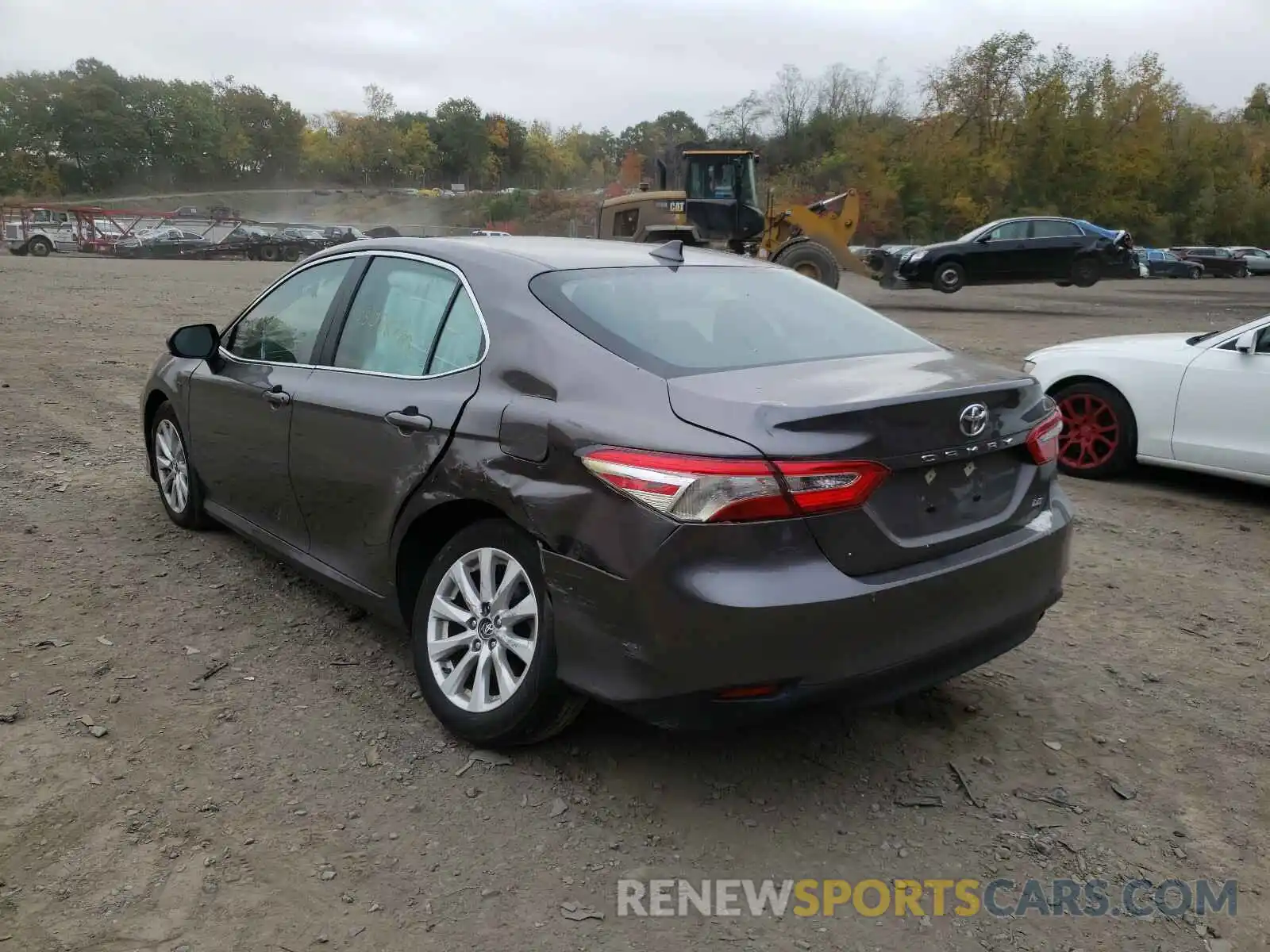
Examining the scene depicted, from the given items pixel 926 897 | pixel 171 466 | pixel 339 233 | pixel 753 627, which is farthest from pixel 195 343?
pixel 339 233

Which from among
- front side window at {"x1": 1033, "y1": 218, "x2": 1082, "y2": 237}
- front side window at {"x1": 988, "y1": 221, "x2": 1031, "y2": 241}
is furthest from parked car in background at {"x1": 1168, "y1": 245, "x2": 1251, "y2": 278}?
front side window at {"x1": 988, "y1": 221, "x2": 1031, "y2": 241}

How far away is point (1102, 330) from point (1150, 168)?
162 feet

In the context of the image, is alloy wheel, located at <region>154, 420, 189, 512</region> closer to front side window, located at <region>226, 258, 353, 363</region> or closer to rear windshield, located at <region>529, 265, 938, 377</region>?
front side window, located at <region>226, 258, 353, 363</region>

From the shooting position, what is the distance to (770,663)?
2580mm

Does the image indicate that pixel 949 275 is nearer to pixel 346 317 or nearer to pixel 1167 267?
pixel 346 317

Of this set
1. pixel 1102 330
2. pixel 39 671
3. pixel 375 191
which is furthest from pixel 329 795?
pixel 375 191

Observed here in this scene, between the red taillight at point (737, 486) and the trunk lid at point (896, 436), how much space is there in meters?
0.04

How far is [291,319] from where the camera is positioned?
429 centimetres

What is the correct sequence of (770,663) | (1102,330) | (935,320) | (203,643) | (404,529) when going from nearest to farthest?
(770,663) → (404,529) → (203,643) → (1102,330) → (935,320)

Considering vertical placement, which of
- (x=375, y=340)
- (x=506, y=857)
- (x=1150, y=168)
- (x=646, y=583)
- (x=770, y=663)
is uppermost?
(x=1150, y=168)

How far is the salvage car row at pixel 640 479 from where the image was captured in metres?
2.58

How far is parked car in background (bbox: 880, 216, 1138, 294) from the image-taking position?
2167cm

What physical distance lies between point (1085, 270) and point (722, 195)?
26.6 ft

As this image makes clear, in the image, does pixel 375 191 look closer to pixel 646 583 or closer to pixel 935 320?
pixel 935 320
